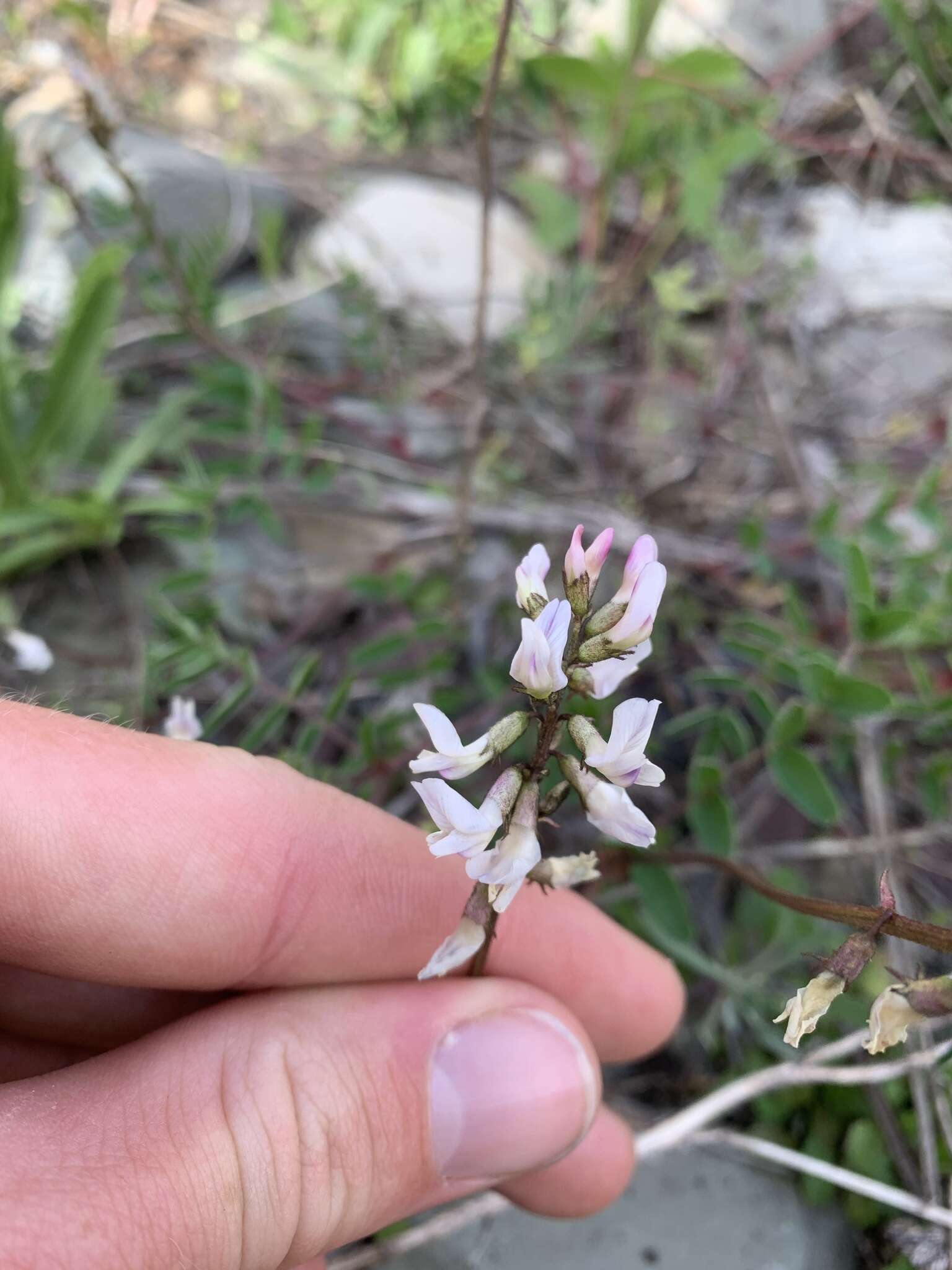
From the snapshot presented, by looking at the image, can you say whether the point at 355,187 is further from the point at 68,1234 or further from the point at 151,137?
the point at 68,1234

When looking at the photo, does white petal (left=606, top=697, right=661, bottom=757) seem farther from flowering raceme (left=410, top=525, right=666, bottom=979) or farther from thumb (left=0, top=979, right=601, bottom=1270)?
thumb (left=0, top=979, right=601, bottom=1270)

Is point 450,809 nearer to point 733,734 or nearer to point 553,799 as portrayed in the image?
point 553,799

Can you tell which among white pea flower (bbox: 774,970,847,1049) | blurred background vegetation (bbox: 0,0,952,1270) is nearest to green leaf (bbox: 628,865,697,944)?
blurred background vegetation (bbox: 0,0,952,1270)

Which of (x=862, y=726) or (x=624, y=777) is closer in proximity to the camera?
(x=624, y=777)

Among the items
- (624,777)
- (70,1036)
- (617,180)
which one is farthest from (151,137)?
(624,777)

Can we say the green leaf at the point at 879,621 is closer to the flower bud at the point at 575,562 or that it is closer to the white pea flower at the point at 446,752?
the flower bud at the point at 575,562

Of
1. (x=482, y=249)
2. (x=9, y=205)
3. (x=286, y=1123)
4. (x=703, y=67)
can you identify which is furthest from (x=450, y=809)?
(x=703, y=67)
